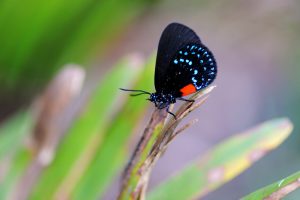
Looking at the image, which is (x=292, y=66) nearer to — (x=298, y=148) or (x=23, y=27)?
(x=298, y=148)

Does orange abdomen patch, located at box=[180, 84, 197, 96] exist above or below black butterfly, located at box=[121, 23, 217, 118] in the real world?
below

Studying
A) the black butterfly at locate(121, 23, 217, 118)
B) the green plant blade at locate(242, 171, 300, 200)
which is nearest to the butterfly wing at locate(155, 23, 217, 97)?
the black butterfly at locate(121, 23, 217, 118)

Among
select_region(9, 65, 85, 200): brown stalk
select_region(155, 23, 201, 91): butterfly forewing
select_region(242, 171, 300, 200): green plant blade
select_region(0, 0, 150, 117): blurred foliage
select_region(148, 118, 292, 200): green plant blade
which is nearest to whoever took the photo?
select_region(242, 171, 300, 200): green plant blade

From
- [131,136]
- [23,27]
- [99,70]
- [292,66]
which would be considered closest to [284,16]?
[292,66]

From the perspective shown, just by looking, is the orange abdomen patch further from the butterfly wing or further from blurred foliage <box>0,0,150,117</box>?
blurred foliage <box>0,0,150,117</box>

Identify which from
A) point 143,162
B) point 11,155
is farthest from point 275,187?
point 11,155

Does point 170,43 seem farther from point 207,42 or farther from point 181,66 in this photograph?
point 207,42

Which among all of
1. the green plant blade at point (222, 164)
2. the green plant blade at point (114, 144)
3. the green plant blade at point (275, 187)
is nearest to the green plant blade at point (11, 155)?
the green plant blade at point (114, 144)
